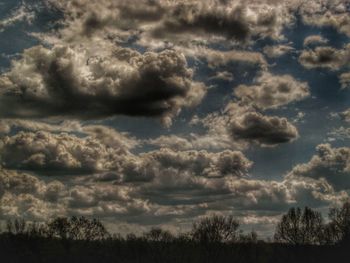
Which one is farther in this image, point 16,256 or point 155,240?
point 155,240

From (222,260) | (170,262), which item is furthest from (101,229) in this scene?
(222,260)

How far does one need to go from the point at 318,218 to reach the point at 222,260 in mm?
30068

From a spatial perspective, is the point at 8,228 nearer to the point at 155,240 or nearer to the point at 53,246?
the point at 53,246

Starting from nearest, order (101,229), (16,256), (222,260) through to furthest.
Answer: (222,260), (16,256), (101,229)

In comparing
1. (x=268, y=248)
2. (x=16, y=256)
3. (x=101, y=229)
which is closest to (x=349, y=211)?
(x=268, y=248)

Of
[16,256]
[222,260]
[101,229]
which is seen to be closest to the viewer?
[222,260]

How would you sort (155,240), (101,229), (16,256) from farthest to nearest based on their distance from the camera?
(101,229) → (155,240) → (16,256)

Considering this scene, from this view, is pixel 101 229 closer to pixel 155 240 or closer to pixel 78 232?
pixel 78 232

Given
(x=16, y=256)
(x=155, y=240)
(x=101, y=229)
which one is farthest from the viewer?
(x=101, y=229)

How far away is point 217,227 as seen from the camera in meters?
132

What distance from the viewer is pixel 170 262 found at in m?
130

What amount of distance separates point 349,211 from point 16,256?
83.0 meters

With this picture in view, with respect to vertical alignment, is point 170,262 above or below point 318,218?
below

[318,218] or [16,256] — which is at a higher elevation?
[318,218]
